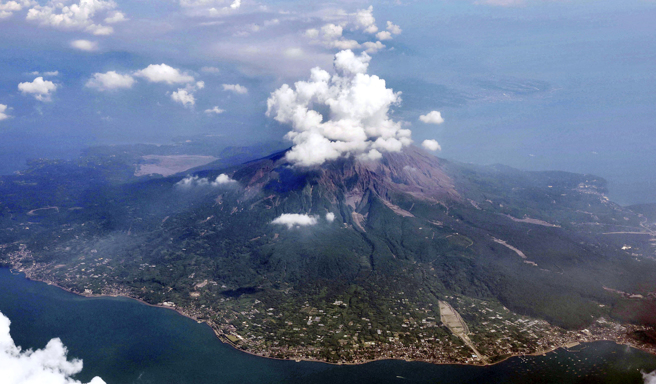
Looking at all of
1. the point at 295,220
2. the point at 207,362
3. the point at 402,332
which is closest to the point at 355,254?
the point at 295,220

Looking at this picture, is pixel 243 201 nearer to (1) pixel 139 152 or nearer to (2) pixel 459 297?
(2) pixel 459 297

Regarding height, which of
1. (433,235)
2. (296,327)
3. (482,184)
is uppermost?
(482,184)

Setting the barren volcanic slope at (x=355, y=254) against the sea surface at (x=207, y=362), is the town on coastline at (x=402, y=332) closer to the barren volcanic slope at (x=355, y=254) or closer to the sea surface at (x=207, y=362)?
the barren volcanic slope at (x=355, y=254)

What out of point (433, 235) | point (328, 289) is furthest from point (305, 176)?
point (328, 289)

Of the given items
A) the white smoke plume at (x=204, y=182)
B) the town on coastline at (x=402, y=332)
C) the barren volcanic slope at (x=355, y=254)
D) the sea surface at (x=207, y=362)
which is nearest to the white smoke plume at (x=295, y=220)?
the barren volcanic slope at (x=355, y=254)

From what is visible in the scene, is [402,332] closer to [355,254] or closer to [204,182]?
[355,254]

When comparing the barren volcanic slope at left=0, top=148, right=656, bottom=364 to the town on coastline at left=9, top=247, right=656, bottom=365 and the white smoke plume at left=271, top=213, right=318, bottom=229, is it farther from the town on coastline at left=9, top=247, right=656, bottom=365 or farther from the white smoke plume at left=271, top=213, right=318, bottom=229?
the white smoke plume at left=271, top=213, right=318, bottom=229
